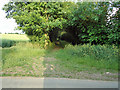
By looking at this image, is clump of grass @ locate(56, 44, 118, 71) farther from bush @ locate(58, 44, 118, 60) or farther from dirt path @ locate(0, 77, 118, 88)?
dirt path @ locate(0, 77, 118, 88)

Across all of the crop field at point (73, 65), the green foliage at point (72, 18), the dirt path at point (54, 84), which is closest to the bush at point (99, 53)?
the crop field at point (73, 65)

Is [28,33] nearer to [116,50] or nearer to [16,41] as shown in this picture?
[16,41]

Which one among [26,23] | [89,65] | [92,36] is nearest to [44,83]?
[89,65]

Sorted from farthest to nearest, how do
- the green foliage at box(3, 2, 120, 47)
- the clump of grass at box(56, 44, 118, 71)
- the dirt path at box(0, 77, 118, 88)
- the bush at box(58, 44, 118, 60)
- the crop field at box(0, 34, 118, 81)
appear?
1. the green foliage at box(3, 2, 120, 47)
2. the bush at box(58, 44, 118, 60)
3. the clump of grass at box(56, 44, 118, 71)
4. the crop field at box(0, 34, 118, 81)
5. the dirt path at box(0, 77, 118, 88)


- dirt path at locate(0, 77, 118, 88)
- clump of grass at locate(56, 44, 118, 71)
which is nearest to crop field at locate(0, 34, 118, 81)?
clump of grass at locate(56, 44, 118, 71)

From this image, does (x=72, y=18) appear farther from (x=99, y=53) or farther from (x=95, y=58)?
(x=95, y=58)

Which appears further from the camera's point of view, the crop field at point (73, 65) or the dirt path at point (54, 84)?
the crop field at point (73, 65)

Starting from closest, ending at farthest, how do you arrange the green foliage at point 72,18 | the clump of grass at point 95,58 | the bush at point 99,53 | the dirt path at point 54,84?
1. the dirt path at point 54,84
2. the clump of grass at point 95,58
3. the bush at point 99,53
4. the green foliage at point 72,18

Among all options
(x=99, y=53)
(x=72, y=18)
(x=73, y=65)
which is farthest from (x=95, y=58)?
(x=72, y=18)

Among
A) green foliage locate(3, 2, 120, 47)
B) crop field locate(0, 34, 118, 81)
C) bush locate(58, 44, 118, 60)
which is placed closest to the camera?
crop field locate(0, 34, 118, 81)

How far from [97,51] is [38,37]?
19.5 ft

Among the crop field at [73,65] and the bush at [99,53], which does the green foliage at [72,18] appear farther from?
the crop field at [73,65]

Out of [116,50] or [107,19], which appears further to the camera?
[107,19]

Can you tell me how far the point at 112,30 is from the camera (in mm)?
8742
